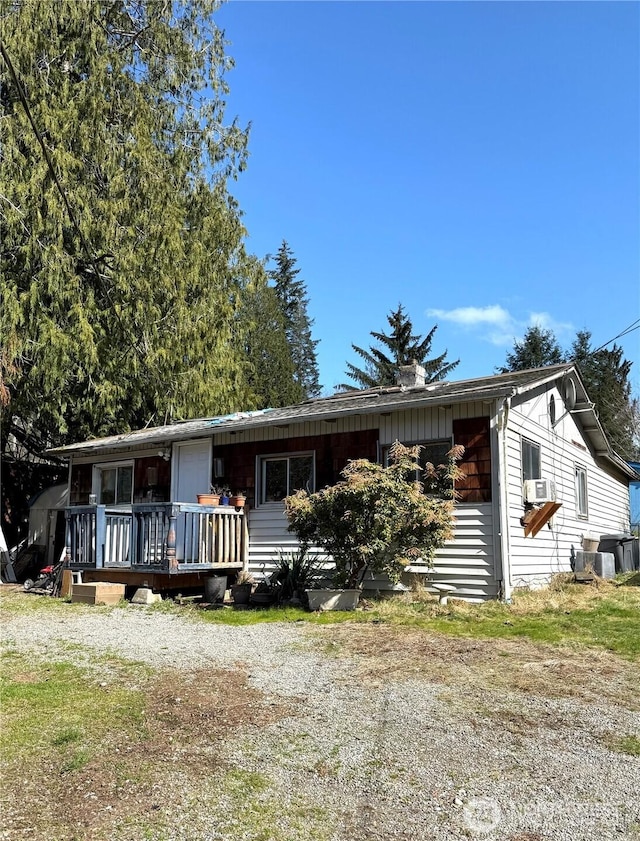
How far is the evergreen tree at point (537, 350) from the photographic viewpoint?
36.2 metres

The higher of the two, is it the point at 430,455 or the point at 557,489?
the point at 430,455

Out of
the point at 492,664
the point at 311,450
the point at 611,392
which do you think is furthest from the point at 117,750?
the point at 611,392

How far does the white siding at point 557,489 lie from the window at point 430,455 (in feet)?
3.14

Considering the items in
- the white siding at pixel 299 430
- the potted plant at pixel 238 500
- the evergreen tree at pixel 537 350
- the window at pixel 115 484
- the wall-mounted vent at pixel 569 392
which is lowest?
the potted plant at pixel 238 500

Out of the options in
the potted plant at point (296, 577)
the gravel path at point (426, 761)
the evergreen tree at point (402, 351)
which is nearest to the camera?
the gravel path at point (426, 761)

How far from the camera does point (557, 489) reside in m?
12.9

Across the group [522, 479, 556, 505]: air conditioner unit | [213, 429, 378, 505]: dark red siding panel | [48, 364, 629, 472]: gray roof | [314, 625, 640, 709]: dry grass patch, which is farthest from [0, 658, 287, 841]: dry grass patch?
[522, 479, 556, 505]: air conditioner unit

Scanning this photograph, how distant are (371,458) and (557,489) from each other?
14.3 feet

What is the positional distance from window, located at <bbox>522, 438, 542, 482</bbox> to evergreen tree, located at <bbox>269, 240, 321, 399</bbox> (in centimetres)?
3002

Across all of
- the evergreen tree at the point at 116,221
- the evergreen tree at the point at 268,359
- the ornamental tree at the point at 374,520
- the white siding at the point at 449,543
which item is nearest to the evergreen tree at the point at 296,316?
the evergreen tree at the point at 268,359

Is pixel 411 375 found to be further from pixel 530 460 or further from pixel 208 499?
pixel 208 499

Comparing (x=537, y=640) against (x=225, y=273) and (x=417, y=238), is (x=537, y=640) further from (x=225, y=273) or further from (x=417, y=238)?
(x=225, y=273)

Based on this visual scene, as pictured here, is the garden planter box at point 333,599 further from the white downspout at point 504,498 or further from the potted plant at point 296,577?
the white downspout at point 504,498

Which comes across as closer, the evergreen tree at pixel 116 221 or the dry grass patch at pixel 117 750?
the dry grass patch at pixel 117 750
